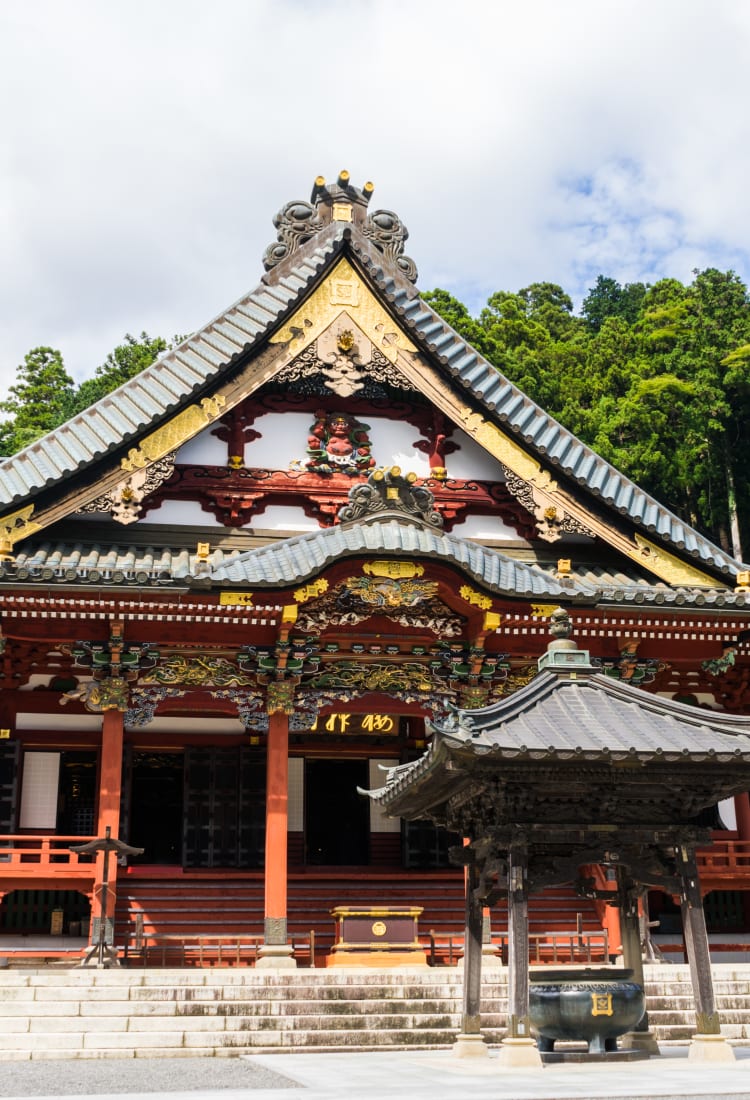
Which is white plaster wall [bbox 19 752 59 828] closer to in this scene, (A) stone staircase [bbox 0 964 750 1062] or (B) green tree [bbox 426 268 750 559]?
(A) stone staircase [bbox 0 964 750 1062]

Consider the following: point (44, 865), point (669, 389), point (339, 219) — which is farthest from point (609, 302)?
point (44, 865)

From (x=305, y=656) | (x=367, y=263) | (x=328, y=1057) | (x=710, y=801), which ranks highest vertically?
(x=367, y=263)

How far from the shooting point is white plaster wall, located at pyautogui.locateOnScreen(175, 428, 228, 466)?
710 inches

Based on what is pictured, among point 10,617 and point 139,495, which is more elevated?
point 139,495

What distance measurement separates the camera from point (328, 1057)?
1116cm

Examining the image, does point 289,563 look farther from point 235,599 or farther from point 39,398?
point 39,398

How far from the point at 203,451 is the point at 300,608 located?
357 cm

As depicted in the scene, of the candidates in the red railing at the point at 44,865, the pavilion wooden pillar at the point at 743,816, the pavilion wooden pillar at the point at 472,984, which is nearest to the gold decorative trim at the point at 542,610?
the pavilion wooden pillar at the point at 743,816

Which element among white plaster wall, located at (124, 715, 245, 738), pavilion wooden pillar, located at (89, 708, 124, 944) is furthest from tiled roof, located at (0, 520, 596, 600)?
white plaster wall, located at (124, 715, 245, 738)

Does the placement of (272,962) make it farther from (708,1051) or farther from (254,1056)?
(708,1051)

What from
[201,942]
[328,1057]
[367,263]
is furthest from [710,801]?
[367,263]

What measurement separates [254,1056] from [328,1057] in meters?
0.72

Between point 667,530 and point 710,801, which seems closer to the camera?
point 710,801

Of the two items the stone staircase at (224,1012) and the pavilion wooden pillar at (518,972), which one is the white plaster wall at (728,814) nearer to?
the stone staircase at (224,1012)
